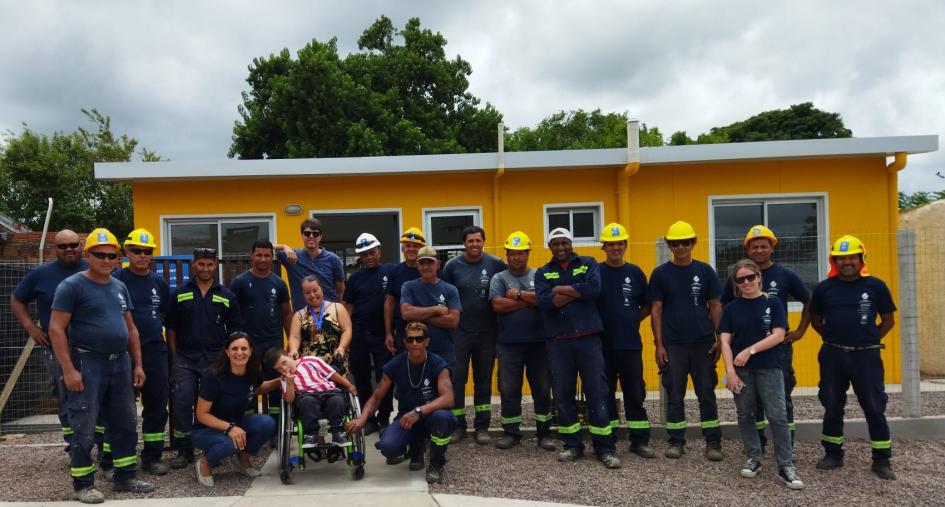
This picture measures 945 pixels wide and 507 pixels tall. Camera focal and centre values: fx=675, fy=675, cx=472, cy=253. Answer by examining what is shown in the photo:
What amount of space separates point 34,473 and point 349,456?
2753mm

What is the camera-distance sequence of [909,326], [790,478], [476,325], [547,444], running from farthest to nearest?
[909,326] < [476,325] < [547,444] < [790,478]

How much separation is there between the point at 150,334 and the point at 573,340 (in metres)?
3.41

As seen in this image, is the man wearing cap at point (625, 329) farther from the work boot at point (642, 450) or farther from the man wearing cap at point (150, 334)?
the man wearing cap at point (150, 334)

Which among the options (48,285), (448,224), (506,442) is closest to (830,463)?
(506,442)

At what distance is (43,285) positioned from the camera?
5.36m

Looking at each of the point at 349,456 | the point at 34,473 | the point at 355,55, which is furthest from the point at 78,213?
the point at 349,456

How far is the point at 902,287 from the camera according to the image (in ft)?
21.7

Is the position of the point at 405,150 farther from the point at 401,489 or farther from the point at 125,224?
the point at 401,489

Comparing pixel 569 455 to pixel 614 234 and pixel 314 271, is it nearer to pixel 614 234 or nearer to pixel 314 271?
pixel 614 234

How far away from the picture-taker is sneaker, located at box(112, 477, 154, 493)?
16.2 feet

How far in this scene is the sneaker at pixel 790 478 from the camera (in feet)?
16.4

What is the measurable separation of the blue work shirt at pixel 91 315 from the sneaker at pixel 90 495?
990 millimetres

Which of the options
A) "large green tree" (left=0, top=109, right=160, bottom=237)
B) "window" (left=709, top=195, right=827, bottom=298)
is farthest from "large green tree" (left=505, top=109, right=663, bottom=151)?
"window" (left=709, top=195, right=827, bottom=298)

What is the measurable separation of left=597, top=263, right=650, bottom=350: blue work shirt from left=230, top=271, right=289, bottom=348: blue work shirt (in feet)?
9.26
